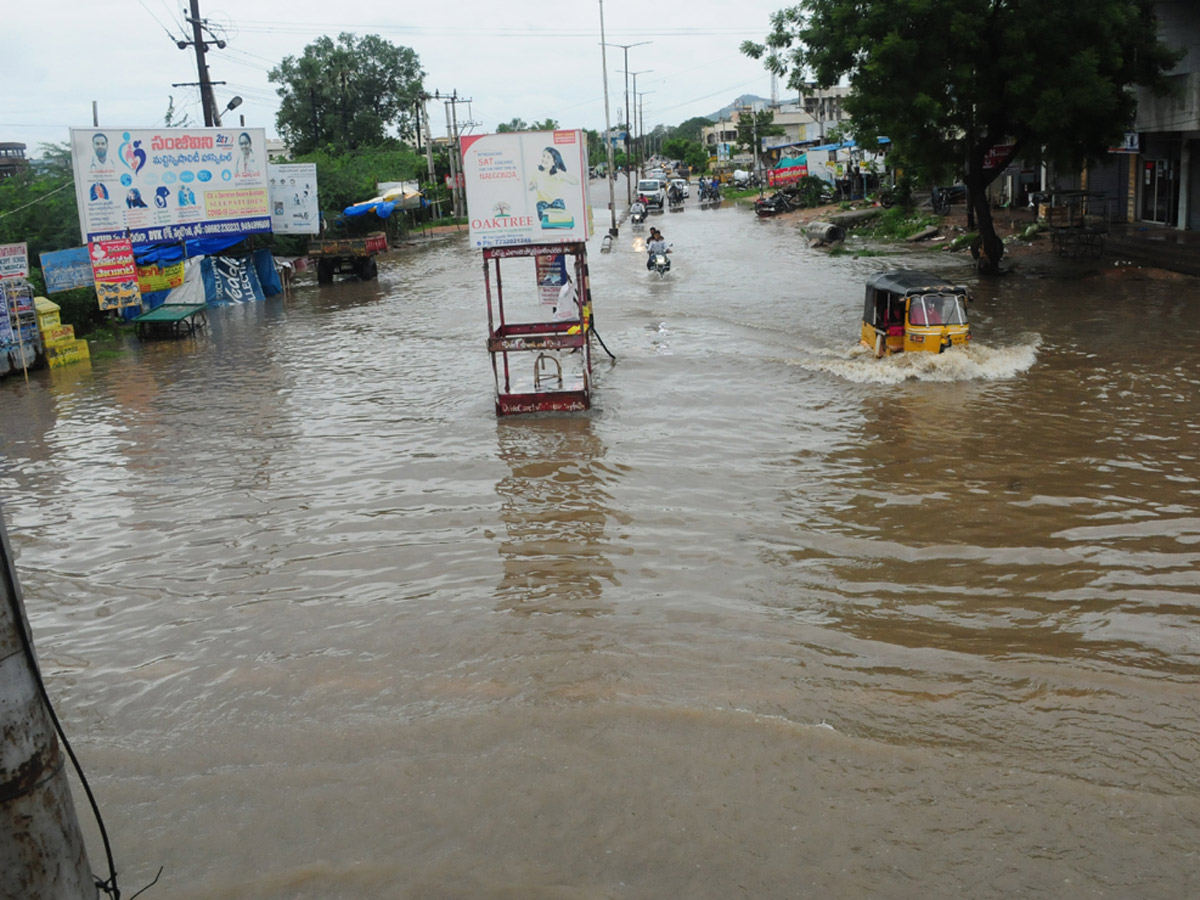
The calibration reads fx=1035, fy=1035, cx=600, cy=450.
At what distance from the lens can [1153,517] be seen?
957cm

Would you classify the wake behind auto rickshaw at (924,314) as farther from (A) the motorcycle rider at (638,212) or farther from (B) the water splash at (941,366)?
(A) the motorcycle rider at (638,212)

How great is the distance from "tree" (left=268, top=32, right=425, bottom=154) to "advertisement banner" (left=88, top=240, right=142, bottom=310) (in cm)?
4442

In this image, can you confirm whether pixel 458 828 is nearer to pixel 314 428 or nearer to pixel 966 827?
pixel 966 827

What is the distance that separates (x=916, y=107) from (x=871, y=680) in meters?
20.1

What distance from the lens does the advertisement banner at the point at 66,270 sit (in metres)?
23.3

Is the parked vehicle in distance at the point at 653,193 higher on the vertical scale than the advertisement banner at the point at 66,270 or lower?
higher

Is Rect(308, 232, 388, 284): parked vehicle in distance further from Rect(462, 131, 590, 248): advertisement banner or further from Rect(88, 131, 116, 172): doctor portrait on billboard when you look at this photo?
Rect(462, 131, 590, 248): advertisement banner

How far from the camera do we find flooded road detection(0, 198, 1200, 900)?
535 cm

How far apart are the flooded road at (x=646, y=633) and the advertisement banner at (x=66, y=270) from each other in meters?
8.74

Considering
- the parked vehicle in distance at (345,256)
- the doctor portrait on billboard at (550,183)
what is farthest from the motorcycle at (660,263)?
the doctor portrait on billboard at (550,183)

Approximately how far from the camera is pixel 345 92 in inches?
2781

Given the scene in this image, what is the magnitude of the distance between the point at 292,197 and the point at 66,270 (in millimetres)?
9266

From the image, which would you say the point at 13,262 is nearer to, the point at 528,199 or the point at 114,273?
the point at 114,273

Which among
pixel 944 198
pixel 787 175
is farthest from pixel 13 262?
pixel 787 175
